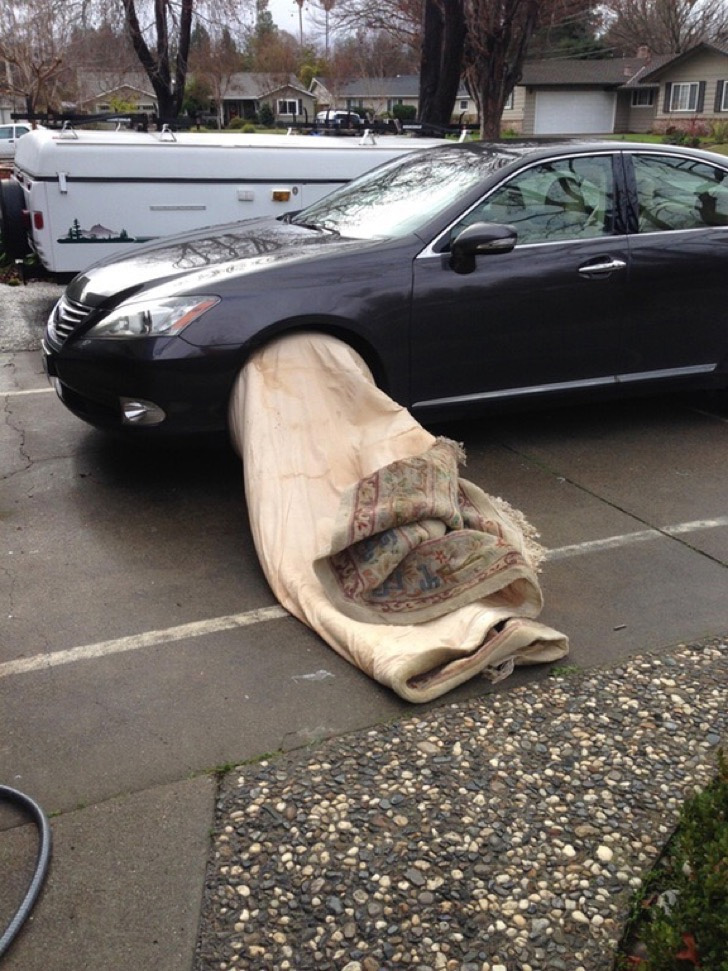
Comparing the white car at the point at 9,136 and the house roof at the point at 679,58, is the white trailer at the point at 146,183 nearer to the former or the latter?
→ the white car at the point at 9,136

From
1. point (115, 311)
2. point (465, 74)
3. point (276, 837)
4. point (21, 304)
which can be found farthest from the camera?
point (465, 74)

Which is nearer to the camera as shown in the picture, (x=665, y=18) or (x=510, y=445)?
(x=510, y=445)

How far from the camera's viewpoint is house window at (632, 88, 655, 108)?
57.4 meters

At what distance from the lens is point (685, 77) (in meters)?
51.5

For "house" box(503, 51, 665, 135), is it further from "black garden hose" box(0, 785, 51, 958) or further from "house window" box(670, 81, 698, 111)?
"black garden hose" box(0, 785, 51, 958)

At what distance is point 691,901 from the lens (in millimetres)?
2070

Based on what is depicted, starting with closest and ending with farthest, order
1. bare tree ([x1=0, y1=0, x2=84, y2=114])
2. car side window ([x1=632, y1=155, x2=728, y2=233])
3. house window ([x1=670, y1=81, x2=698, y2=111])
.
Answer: car side window ([x1=632, y1=155, x2=728, y2=233]), bare tree ([x1=0, y1=0, x2=84, y2=114]), house window ([x1=670, y1=81, x2=698, y2=111])

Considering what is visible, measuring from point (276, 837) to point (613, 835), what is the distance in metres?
0.93

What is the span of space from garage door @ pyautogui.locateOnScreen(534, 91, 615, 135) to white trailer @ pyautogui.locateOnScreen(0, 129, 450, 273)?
169ft

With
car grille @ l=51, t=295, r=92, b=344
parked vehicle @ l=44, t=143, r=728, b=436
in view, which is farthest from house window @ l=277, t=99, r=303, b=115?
car grille @ l=51, t=295, r=92, b=344

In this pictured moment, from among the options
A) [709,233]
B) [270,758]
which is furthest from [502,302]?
[270,758]

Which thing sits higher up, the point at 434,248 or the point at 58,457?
the point at 434,248

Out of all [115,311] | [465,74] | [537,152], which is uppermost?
[465,74]

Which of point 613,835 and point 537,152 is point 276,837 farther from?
point 537,152
